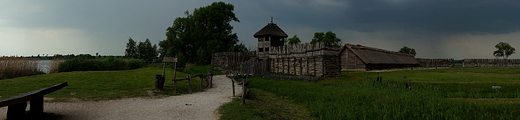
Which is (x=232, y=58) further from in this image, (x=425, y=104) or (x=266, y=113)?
(x=425, y=104)

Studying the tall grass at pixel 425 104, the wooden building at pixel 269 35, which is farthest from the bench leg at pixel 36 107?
the wooden building at pixel 269 35

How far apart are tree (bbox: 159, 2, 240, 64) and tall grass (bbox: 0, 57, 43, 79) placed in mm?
26604

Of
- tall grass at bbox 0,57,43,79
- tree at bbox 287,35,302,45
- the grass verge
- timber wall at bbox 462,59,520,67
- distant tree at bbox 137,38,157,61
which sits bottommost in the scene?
the grass verge

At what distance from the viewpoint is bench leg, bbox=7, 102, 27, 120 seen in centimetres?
633

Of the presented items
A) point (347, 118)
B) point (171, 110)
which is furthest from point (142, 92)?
point (347, 118)

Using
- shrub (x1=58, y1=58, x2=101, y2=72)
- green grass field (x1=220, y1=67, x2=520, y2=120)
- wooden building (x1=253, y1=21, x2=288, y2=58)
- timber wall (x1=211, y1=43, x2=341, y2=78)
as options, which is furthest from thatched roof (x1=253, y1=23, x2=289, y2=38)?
green grass field (x1=220, y1=67, x2=520, y2=120)

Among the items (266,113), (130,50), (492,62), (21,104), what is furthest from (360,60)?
(130,50)

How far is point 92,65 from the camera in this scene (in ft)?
75.9

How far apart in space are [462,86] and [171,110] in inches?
542

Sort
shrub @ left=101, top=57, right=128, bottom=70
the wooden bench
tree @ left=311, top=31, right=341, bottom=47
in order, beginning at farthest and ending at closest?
tree @ left=311, top=31, right=341, bottom=47, shrub @ left=101, top=57, right=128, bottom=70, the wooden bench

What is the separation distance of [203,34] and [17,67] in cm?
3163

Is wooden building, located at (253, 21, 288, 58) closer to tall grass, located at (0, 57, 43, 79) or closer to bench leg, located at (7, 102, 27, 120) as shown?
tall grass, located at (0, 57, 43, 79)

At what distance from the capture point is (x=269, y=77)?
916 inches

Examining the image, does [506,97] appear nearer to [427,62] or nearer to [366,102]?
[366,102]
